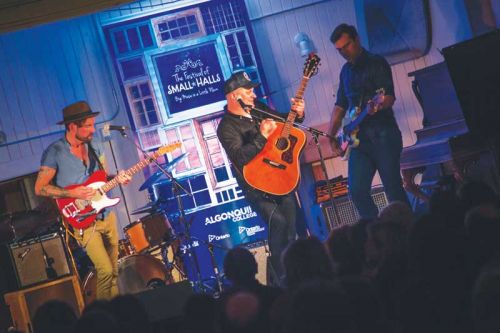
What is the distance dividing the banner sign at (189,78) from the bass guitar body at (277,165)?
468 cm

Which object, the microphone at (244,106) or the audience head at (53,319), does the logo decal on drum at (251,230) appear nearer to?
the microphone at (244,106)

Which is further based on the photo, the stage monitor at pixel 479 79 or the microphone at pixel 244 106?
the microphone at pixel 244 106

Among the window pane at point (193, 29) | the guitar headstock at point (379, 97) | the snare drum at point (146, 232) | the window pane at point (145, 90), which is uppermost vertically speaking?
the window pane at point (193, 29)

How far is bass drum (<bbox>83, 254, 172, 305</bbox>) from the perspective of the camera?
8.97 m

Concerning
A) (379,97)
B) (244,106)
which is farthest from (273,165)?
(379,97)

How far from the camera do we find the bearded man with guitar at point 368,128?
7504 millimetres

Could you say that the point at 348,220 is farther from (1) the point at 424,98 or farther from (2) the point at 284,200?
(2) the point at 284,200

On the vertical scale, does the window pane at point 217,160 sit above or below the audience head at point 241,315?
above

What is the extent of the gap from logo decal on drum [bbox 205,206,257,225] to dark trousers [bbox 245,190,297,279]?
13.9 ft

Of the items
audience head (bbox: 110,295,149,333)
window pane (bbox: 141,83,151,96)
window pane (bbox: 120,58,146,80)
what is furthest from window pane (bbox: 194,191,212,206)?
audience head (bbox: 110,295,149,333)

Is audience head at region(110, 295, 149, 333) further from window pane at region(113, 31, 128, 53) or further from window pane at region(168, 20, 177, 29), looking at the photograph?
window pane at region(168, 20, 177, 29)

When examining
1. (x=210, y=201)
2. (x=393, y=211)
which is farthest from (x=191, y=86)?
(x=393, y=211)

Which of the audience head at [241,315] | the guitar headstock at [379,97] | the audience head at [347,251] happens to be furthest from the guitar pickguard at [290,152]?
the audience head at [241,315]

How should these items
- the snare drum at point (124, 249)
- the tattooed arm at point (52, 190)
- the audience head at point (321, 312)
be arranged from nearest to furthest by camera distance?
the audience head at point (321, 312) < the tattooed arm at point (52, 190) < the snare drum at point (124, 249)
